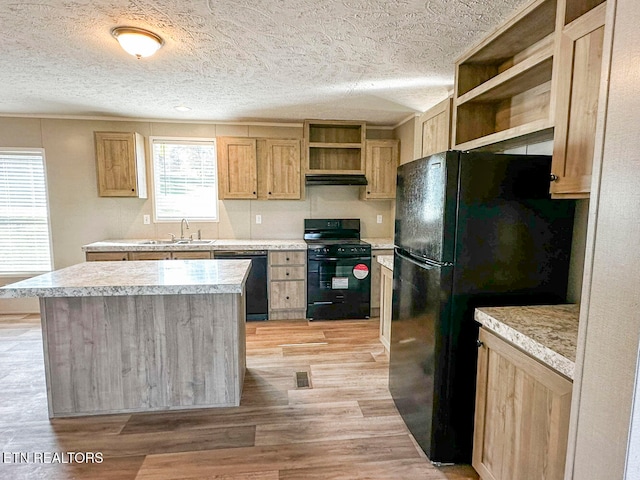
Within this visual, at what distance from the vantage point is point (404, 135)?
4.11m

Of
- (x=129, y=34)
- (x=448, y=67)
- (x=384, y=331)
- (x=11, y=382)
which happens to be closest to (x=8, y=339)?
(x=11, y=382)

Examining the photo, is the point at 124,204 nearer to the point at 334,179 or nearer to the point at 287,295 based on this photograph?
the point at 287,295

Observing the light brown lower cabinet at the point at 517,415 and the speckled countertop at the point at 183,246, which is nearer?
the light brown lower cabinet at the point at 517,415

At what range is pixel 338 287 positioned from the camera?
3.90m

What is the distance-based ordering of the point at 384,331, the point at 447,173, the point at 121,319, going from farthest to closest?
the point at 384,331 → the point at 121,319 → the point at 447,173

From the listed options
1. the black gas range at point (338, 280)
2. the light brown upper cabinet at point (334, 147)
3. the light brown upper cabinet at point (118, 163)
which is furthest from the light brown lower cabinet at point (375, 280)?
the light brown upper cabinet at point (118, 163)

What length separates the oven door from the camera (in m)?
3.86

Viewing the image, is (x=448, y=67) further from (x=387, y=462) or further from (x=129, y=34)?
(x=387, y=462)

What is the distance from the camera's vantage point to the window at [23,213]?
3953 millimetres

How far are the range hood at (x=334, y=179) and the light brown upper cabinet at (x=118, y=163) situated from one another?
80.9 inches

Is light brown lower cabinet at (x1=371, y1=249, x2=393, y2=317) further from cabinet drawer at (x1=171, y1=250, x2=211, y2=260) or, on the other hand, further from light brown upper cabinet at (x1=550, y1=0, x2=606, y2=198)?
light brown upper cabinet at (x1=550, y1=0, x2=606, y2=198)

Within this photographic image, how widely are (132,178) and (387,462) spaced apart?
3.89m

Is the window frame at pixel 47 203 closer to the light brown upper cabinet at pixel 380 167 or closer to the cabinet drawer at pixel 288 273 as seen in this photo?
the cabinet drawer at pixel 288 273

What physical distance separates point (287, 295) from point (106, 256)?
2082mm
